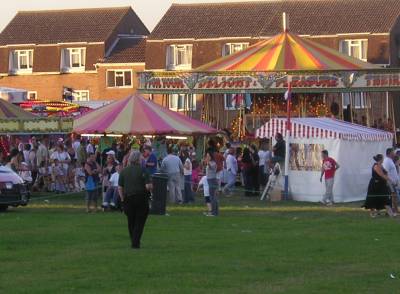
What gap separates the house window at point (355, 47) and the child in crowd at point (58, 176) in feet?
112

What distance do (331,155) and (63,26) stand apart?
1835 inches

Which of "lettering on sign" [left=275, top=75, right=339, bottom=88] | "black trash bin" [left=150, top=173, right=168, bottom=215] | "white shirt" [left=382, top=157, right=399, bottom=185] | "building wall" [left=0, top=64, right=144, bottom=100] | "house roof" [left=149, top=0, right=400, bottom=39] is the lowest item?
"black trash bin" [left=150, top=173, right=168, bottom=215]

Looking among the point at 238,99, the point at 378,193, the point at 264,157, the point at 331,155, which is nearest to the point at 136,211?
the point at 378,193

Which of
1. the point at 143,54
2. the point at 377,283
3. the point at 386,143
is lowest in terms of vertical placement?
the point at 377,283

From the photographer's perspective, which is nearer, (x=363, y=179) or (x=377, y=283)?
(x=377, y=283)

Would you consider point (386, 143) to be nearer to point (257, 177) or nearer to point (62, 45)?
point (257, 177)

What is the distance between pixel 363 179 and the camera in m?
35.3

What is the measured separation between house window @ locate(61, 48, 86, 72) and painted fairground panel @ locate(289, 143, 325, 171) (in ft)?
141

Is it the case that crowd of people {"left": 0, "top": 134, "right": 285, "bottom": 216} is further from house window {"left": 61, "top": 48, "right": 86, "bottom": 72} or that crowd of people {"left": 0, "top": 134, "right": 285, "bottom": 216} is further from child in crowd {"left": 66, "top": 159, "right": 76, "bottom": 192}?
house window {"left": 61, "top": 48, "right": 86, "bottom": 72}

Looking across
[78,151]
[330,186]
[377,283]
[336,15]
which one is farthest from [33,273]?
[336,15]

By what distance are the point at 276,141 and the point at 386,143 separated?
3.63 m

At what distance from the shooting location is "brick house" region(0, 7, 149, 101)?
2958 inches

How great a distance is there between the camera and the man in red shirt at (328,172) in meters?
32.6

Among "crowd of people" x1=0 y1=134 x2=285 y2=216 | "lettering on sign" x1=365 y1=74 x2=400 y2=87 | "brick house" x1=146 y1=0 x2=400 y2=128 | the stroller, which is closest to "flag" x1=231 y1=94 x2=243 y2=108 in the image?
"crowd of people" x1=0 y1=134 x2=285 y2=216
